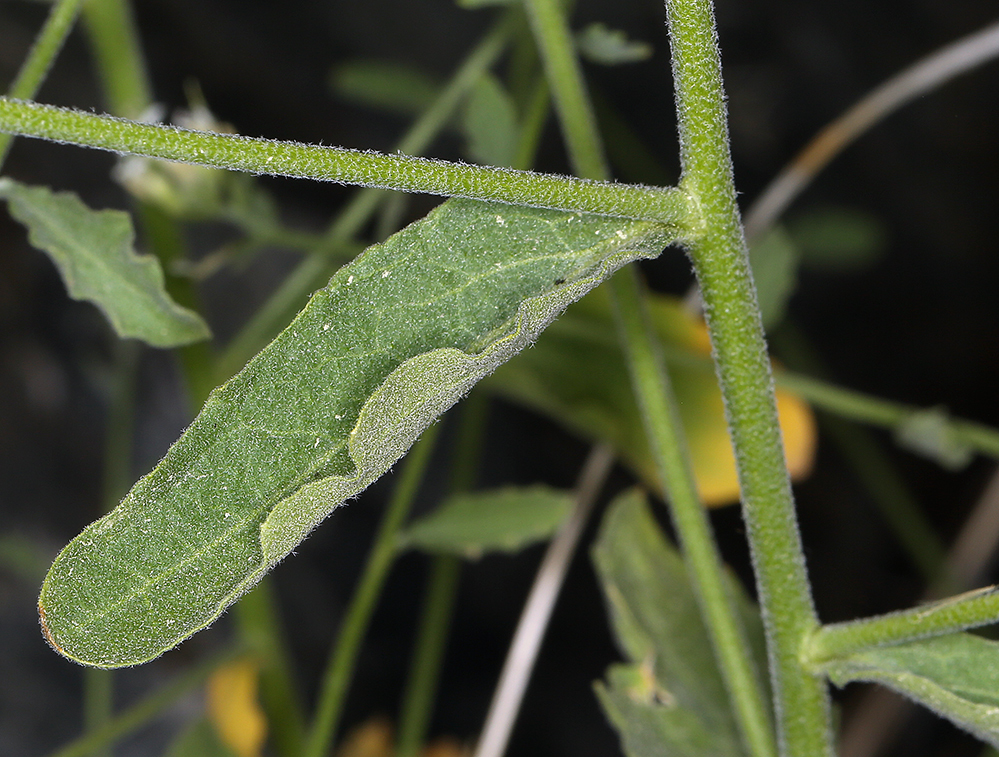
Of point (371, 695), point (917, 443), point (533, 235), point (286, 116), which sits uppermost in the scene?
point (286, 116)

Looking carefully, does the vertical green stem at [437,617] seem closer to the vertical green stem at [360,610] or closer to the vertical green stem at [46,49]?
the vertical green stem at [360,610]

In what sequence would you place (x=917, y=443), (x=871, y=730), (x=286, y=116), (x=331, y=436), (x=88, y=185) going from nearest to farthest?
(x=331, y=436) → (x=917, y=443) → (x=871, y=730) → (x=88, y=185) → (x=286, y=116)

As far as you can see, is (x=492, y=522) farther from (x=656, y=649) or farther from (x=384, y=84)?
(x=384, y=84)

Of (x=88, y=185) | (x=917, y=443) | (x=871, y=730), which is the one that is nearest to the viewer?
(x=917, y=443)

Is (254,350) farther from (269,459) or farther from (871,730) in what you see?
(871,730)

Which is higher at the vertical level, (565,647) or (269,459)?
(565,647)

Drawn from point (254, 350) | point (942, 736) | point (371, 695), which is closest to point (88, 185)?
point (254, 350)
